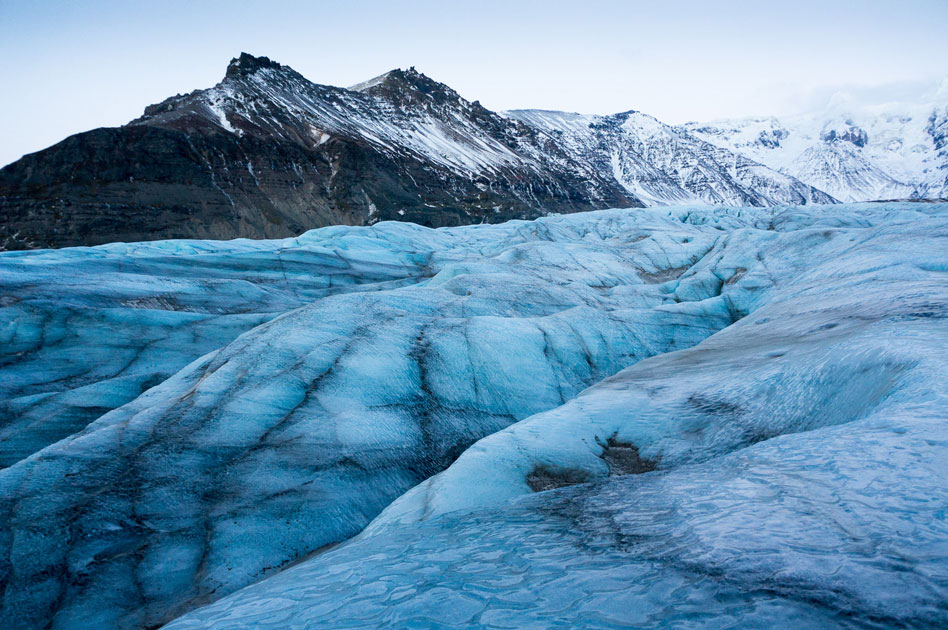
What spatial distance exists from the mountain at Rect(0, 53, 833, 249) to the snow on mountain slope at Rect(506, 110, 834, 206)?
960 inches

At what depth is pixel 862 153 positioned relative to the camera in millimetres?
179625

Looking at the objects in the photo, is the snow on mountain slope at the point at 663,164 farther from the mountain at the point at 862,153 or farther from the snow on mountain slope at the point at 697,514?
the snow on mountain slope at the point at 697,514

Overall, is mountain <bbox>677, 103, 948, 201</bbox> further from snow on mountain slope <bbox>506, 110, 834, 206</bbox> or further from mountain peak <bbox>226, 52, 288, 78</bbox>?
mountain peak <bbox>226, 52, 288, 78</bbox>

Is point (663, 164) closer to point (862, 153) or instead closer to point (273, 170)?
point (273, 170)

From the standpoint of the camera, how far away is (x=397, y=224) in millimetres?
21375

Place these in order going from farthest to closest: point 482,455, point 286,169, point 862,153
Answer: point 862,153 < point 286,169 < point 482,455

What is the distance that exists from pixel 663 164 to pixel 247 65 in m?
79.9

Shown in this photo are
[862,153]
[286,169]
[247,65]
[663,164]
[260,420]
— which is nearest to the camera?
[260,420]

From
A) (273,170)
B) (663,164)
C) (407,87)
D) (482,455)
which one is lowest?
(482,455)

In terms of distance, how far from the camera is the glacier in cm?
205

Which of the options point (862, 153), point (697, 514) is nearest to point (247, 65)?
point (697, 514)

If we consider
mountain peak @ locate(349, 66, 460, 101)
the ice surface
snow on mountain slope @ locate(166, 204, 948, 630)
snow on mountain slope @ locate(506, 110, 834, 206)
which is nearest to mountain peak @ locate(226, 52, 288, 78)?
mountain peak @ locate(349, 66, 460, 101)

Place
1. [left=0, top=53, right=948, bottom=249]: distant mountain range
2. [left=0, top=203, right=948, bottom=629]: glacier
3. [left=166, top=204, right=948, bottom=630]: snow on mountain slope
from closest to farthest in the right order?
[left=166, top=204, right=948, bottom=630]: snow on mountain slope < [left=0, top=203, right=948, bottom=629]: glacier < [left=0, top=53, right=948, bottom=249]: distant mountain range

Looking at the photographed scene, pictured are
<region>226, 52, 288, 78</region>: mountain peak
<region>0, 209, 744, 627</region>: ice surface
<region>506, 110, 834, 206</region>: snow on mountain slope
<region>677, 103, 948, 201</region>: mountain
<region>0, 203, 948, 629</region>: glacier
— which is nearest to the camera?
<region>0, 203, 948, 629</region>: glacier
